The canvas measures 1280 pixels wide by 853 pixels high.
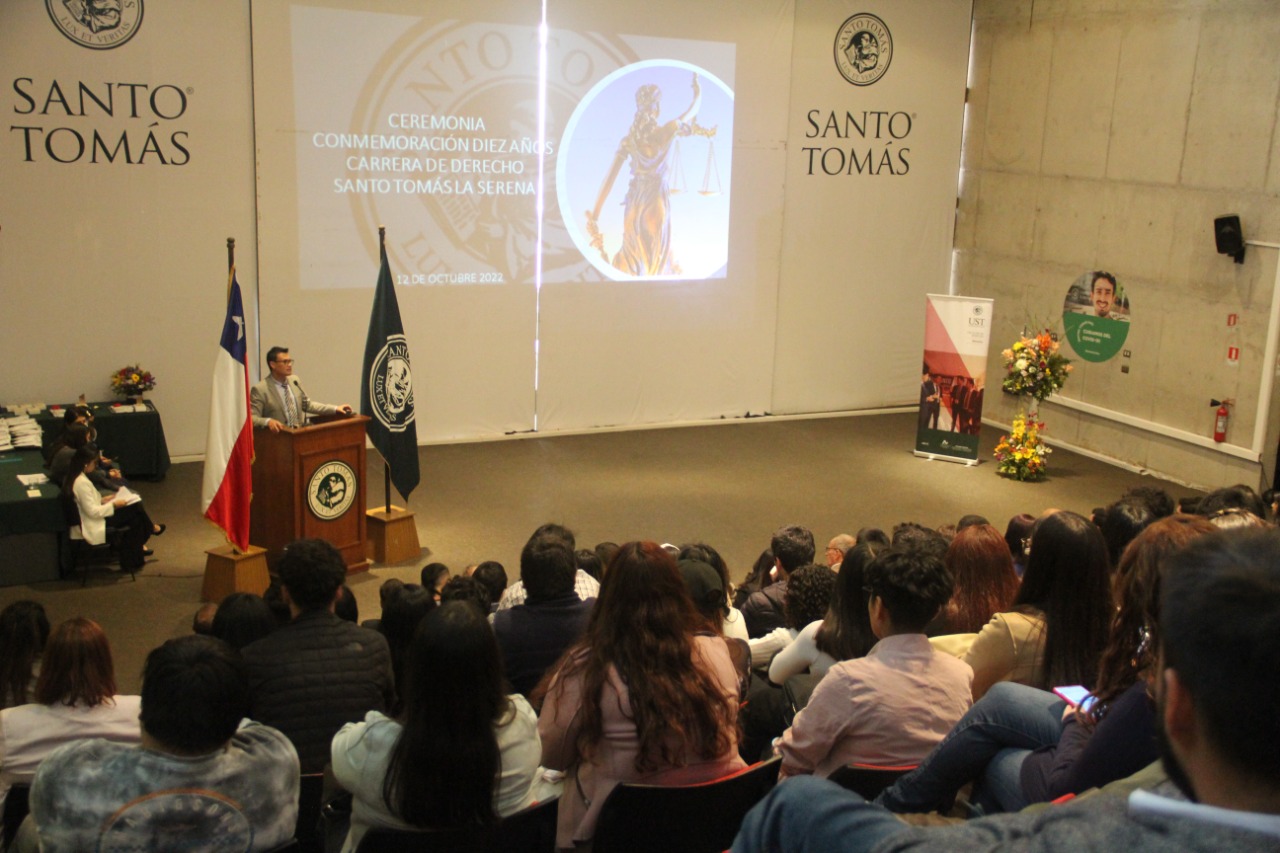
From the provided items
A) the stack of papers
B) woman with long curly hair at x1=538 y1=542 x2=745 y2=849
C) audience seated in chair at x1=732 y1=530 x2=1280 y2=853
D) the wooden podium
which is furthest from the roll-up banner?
audience seated in chair at x1=732 y1=530 x2=1280 y2=853

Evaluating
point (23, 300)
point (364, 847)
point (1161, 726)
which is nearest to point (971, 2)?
point (23, 300)

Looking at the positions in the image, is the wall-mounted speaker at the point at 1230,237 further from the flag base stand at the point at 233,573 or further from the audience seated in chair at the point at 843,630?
the flag base stand at the point at 233,573

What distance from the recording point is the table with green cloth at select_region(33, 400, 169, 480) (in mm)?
8258

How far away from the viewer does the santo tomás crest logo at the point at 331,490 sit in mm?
6613

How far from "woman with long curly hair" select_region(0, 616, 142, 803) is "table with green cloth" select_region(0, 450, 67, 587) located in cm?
372

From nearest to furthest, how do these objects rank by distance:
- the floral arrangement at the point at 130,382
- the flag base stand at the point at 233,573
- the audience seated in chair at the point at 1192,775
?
1. the audience seated in chair at the point at 1192,775
2. the flag base stand at the point at 233,573
3. the floral arrangement at the point at 130,382

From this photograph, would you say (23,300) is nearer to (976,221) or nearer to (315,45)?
(315,45)

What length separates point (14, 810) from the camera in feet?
9.96

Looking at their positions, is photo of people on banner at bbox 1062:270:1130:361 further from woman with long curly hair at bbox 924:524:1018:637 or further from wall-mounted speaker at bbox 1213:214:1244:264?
woman with long curly hair at bbox 924:524:1018:637

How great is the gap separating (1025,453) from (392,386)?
530 centimetres

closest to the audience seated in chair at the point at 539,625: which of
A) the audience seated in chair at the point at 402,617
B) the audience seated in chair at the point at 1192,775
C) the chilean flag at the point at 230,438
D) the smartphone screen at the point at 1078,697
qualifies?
the audience seated in chair at the point at 402,617

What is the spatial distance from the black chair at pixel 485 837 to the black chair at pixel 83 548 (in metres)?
4.85

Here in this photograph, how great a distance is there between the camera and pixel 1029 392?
31.8 feet

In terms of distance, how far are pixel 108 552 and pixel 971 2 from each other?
9187 mm
